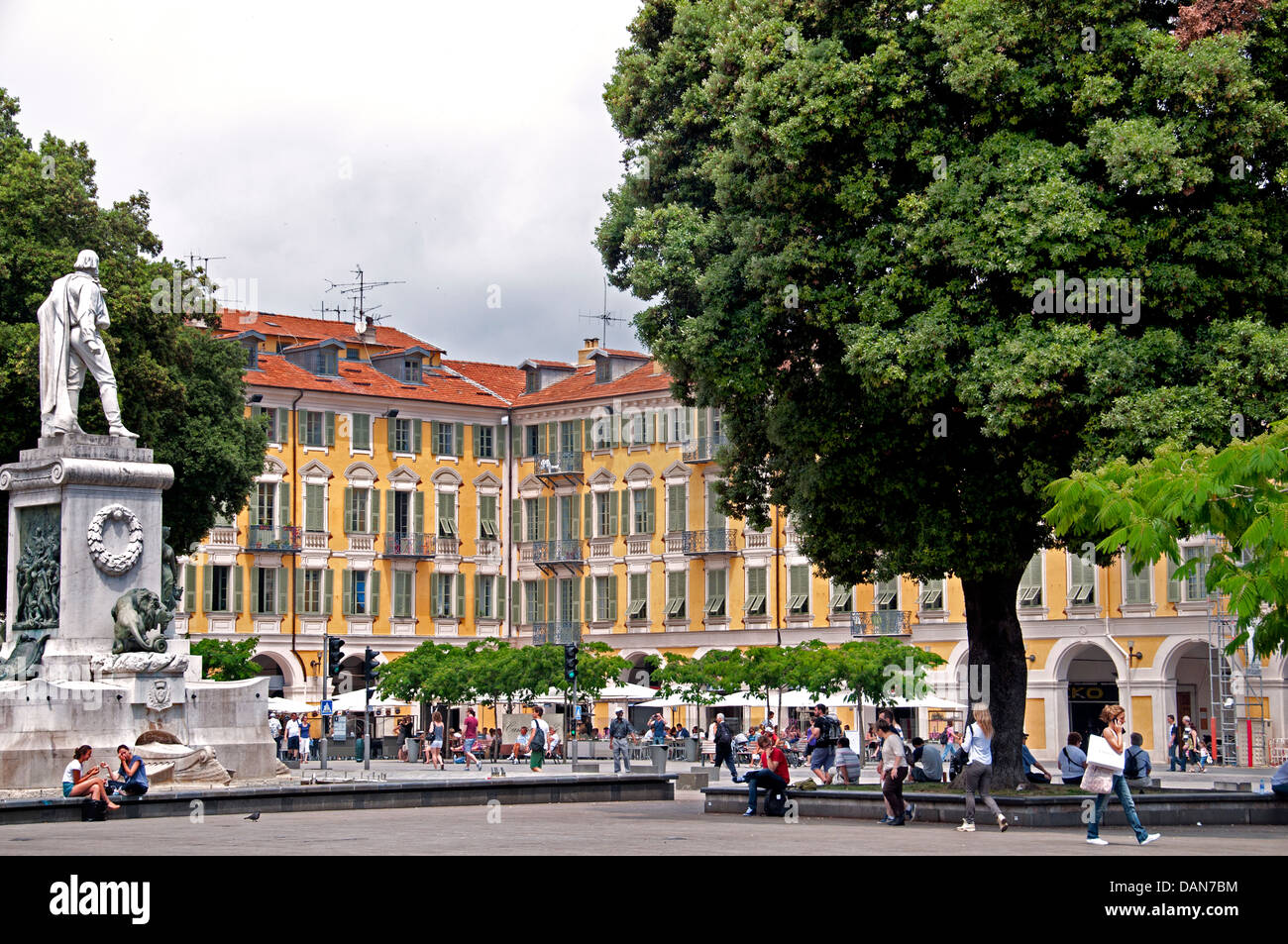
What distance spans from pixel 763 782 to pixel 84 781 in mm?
8594

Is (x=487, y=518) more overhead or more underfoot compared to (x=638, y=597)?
more overhead

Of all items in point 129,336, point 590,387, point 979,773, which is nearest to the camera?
point 979,773

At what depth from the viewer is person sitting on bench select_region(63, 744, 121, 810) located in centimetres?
2212

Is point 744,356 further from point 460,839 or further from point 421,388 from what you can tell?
point 421,388

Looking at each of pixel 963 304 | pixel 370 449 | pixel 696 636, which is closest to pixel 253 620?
pixel 370 449

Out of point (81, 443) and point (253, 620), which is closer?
point (81, 443)

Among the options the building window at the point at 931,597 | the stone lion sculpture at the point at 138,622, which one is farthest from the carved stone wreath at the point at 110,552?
the building window at the point at 931,597

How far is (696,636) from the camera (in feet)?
234

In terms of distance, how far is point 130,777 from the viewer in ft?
75.9

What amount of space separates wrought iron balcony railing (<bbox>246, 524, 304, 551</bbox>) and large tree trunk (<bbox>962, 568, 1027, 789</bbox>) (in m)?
47.0

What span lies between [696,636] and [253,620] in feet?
52.7

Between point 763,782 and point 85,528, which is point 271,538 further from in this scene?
point 763,782

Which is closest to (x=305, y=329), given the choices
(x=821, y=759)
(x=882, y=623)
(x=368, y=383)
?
(x=368, y=383)

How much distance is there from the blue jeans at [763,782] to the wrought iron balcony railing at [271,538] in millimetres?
47943
